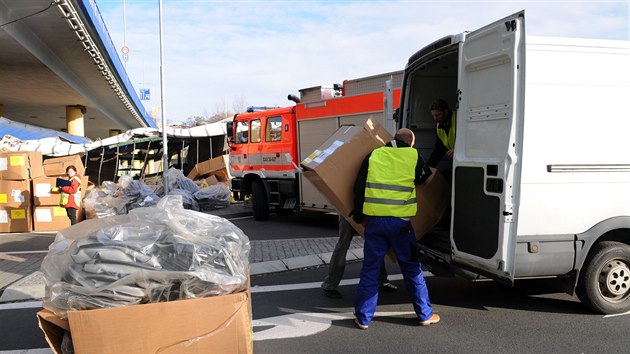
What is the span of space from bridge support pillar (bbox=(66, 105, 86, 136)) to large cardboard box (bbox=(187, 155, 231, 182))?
54.6 feet

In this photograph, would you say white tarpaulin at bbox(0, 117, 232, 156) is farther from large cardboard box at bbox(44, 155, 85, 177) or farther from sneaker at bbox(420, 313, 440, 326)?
sneaker at bbox(420, 313, 440, 326)

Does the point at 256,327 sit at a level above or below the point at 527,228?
below

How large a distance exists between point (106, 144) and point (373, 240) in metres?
15.6

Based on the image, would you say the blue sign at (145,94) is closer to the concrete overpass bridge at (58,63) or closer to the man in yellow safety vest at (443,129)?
the concrete overpass bridge at (58,63)

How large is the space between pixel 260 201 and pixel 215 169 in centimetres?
611

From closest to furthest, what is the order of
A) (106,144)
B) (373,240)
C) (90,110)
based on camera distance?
(373,240) → (106,144) → (90,110)

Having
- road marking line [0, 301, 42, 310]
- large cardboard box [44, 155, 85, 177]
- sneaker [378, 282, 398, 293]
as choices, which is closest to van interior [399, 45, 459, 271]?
sneaker [378, 282, 398, 293]

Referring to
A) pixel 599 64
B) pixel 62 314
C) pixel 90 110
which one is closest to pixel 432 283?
pixel 599 64

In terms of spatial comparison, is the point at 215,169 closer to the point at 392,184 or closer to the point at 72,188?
the point at 72,188

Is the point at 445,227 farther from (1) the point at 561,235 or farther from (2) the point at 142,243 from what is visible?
(2) the point at 142,243

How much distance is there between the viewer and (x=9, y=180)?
1066 cm

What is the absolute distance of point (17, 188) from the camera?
35.0ft

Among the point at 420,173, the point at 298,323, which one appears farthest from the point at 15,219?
the point at 420,173

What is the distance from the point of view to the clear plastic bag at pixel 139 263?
125 inches
